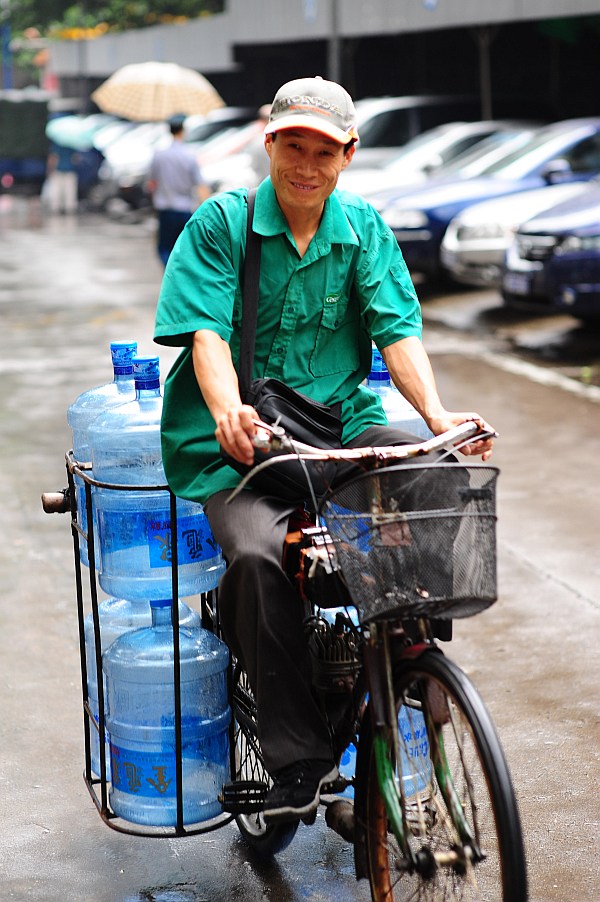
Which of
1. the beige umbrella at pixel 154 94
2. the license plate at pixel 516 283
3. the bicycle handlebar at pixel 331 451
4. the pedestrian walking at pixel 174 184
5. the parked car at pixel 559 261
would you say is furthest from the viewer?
the beige umbrella at pixel 154 94

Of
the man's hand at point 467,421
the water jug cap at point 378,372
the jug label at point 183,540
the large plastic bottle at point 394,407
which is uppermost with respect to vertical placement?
the man's hand at point 467,421

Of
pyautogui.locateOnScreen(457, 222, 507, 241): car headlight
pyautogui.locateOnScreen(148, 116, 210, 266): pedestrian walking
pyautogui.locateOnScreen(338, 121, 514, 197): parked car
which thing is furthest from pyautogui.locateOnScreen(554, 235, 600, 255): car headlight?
pyautogui.locateOnScreen(338, 121, 514, 197): parked car

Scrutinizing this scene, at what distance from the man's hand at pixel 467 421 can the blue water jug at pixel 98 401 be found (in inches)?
34.7

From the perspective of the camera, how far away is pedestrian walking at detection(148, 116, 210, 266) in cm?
1399

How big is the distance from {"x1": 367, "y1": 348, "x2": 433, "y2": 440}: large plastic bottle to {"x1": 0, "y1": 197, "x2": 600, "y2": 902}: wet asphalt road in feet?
3.69

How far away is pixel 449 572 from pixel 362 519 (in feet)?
0.65

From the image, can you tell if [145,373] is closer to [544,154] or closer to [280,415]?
[280,415]

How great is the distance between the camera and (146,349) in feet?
37.3

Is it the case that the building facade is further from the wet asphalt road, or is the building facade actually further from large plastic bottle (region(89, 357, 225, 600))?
large plastic bottle (region(89, 357, 225, 600))

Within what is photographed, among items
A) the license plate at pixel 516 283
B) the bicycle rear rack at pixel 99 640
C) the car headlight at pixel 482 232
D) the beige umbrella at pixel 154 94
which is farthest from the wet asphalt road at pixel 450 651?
the beige umbrella at pixel 154 94

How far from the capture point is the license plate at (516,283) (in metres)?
11.6

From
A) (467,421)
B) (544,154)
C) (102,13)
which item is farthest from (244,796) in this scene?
(102,13)

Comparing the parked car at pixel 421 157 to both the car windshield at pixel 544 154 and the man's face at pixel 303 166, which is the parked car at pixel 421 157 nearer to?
the car windshield at pixel 544 154

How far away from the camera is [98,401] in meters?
3.66
